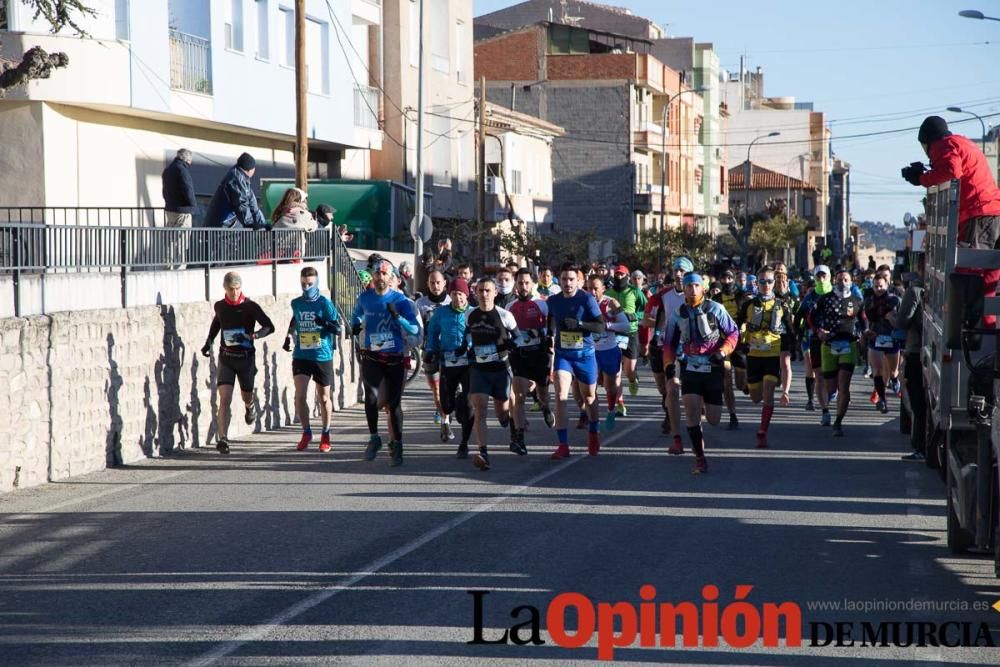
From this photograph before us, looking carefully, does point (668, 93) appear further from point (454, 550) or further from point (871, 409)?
point (454, 550)

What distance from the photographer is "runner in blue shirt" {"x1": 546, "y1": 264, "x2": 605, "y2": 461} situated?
15148 millimetres

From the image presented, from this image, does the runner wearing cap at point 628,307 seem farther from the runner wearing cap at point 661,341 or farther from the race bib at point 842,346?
the race bib at point 842,346

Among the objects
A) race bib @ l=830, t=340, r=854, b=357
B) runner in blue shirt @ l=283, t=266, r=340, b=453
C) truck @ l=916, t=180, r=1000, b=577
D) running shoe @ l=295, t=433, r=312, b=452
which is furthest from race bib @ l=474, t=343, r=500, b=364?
race bib @ l=830, t=340, r=854, b=357

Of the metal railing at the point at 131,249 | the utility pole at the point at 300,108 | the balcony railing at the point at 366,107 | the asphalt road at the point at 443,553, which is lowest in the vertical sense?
the asphalt road at the point at 443,553

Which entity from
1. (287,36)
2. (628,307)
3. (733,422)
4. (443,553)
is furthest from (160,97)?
(443,553)

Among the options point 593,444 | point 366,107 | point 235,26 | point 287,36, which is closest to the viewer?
point 593,444

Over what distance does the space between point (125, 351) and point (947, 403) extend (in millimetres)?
8676

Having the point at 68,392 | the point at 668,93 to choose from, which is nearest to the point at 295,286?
the point at 68,392

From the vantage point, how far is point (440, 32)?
44.7 metres

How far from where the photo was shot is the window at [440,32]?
4416 cm

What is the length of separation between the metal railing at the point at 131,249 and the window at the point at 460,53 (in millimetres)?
25792

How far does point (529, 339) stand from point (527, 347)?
0.10 m

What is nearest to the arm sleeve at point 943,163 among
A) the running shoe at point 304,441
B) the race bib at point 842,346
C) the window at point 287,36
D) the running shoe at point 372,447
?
the running shoe at point 372,447

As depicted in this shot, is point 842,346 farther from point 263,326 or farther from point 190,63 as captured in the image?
point 190,63
